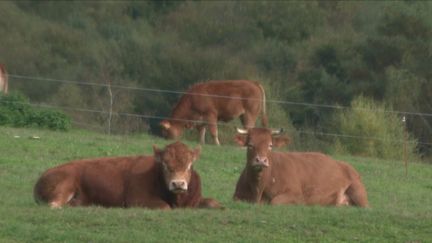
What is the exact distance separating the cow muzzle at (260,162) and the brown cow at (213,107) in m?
12.0

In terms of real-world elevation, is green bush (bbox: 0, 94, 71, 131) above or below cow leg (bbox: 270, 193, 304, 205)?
below

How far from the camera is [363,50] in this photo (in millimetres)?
50875

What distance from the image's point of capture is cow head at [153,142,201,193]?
606 inches

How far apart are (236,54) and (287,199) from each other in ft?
143

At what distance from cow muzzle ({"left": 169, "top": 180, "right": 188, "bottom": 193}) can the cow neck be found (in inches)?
75.1

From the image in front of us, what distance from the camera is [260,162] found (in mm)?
16906

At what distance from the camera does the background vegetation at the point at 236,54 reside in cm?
4362

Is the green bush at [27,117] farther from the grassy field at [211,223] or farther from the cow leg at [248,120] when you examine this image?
the grassy field at [211,223]

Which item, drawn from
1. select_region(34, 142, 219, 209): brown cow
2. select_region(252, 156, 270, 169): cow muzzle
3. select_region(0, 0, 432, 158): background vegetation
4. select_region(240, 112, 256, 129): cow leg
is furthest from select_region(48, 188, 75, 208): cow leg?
select_region(0, 0, 432, 158): background vegetation

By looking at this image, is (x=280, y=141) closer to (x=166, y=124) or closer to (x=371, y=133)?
(x=166, y=124)


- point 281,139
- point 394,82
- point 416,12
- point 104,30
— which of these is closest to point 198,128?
point 281,139

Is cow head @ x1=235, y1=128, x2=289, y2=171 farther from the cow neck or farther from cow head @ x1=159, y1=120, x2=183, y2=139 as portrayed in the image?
cow head @ x1=159, y1=120, x2=183, y2=139

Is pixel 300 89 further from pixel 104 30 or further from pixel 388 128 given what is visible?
pixel 104 30

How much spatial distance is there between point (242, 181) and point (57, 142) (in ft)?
26.9
